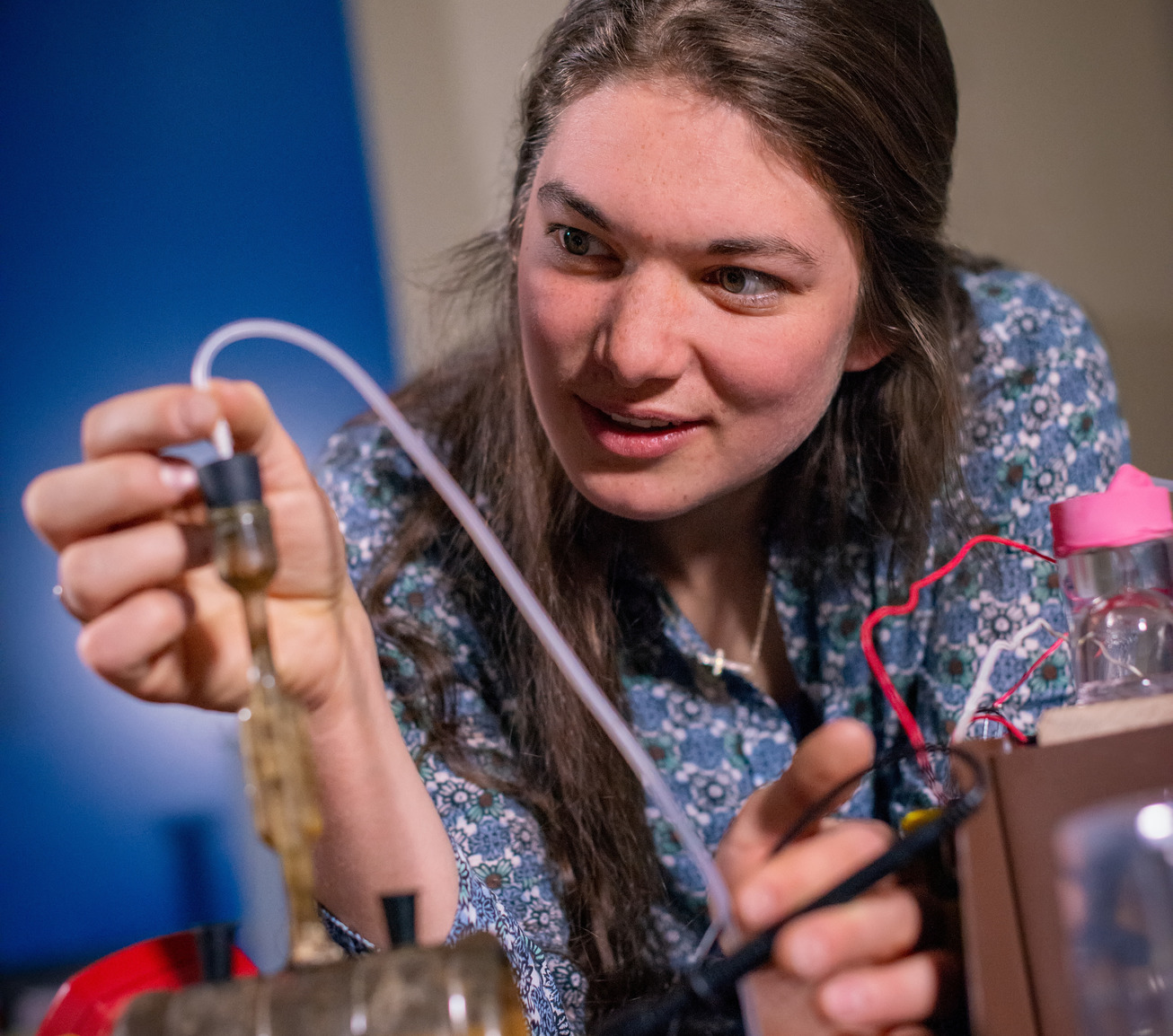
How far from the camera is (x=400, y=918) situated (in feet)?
1.45

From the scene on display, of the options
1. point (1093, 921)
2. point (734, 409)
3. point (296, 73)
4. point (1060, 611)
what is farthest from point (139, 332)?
point (1093, 921)

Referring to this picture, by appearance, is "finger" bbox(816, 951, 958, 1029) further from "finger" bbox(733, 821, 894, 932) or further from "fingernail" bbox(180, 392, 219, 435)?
"fingernail" bbox(180, 392, 219, 435)

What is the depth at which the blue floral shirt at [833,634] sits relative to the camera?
3.25 feet

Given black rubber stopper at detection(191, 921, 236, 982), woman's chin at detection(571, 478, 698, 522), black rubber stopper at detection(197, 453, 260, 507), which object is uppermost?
woman's chin at detection(571, 478, 698, 522)

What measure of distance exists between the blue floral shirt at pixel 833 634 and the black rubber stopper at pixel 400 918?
484 millimetres

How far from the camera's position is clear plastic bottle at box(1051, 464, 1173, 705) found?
0.55 metres

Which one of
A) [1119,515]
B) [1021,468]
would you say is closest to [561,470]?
[1021,468]

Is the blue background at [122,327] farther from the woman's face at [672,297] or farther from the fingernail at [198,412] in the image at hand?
the fingernail at [198,412]

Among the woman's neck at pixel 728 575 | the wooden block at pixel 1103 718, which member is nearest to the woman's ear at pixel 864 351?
the woman's neck at pixel 728 575

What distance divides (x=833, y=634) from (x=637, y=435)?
395mm

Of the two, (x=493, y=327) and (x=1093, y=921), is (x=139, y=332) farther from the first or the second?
(x=1093, y=921)

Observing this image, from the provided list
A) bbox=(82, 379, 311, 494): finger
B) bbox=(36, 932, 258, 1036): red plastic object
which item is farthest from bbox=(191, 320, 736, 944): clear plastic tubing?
bbox=(36, 932, 258, 1036): red plastic object

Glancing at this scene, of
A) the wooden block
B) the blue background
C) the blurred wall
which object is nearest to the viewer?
the wooden block

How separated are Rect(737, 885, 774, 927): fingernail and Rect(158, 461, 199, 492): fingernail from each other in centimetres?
31
